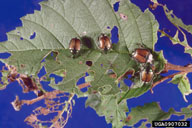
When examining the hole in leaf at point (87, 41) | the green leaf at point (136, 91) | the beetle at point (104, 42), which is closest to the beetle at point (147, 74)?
the green leaf at point (136, 91)

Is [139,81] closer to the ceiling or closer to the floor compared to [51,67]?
closer to the floor

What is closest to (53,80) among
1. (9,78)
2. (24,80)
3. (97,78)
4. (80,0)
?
(24,80)

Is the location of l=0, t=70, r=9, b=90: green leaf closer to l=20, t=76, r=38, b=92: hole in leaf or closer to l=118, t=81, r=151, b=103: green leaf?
l=20, t=76, r=38, b=92: hole in leaf

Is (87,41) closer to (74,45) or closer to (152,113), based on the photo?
(74,45)

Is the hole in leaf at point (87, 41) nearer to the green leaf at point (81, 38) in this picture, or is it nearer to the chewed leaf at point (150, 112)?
the green leaf at point (81, 38)

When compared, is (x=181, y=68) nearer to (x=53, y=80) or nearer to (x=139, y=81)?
(x=139, y=81)

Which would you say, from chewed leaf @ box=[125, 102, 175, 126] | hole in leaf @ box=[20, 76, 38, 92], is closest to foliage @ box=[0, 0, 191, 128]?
chewed leaf @ box=[125, 102, 175, 126]
